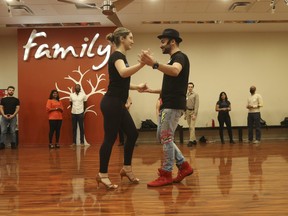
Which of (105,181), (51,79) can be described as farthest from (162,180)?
(51,79)

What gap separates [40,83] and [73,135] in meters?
1.82

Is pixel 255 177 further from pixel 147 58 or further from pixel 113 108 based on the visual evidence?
pixel 147 58

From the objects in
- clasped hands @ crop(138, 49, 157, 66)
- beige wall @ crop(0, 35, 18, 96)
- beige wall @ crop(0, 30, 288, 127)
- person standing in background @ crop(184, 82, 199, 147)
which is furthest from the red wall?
clasped hands @ crop(138, 49, 157, 66)

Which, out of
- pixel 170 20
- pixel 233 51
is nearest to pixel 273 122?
pixel 233 51

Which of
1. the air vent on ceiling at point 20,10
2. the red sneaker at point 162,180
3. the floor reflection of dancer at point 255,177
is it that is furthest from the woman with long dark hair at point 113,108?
the air vent on ceiling at point 20,10

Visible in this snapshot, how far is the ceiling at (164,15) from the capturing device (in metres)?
7.80

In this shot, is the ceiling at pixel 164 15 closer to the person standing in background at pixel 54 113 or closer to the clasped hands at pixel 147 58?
the person standing in background at pixel 54 113

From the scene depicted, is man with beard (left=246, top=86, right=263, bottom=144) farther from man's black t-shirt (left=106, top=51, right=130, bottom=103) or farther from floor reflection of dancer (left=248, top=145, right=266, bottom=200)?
man's black t-shirt (left=106, top=51, right=130, bottom=103)

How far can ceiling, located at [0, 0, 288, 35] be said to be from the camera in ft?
25.6

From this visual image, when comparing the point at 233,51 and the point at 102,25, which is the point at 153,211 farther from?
the point at 233,51

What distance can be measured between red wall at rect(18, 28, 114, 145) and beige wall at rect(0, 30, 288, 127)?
1.07 metres

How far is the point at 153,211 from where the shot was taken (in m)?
2.41

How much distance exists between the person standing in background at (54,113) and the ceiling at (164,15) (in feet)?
6.67

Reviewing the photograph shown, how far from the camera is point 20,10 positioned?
807cm
